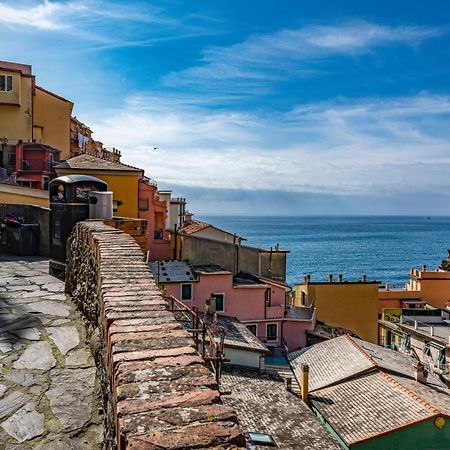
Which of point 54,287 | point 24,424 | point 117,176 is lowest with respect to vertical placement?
point 24,424

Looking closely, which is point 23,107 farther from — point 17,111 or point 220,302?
point 220,302

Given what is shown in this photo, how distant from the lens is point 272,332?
97.0 feet

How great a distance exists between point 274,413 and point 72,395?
1375 cm

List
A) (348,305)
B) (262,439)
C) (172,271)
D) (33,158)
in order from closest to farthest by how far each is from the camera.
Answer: (262,439) → (172,271) → (33,158) → (348,305)

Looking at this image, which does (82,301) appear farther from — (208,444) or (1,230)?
(1,230)

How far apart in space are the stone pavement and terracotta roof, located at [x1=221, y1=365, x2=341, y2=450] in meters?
8.39

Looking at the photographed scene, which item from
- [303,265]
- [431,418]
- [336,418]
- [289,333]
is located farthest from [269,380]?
[303,265]

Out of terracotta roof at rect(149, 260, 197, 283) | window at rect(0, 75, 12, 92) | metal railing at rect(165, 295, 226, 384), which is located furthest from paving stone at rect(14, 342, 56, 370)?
window at rect(0, 75, 12, 92)

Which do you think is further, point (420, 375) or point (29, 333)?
point (420, 375)

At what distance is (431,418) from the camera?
1468cm

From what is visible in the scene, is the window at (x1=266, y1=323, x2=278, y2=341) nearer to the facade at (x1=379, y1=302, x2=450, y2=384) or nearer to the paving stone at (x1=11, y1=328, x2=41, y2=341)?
the facade at (x1=379, y1=302, x2=450, y2=384)

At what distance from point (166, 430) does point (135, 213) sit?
75.6ft

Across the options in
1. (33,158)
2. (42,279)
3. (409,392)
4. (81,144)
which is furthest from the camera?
(81,144)

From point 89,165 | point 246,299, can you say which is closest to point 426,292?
point 246,299
